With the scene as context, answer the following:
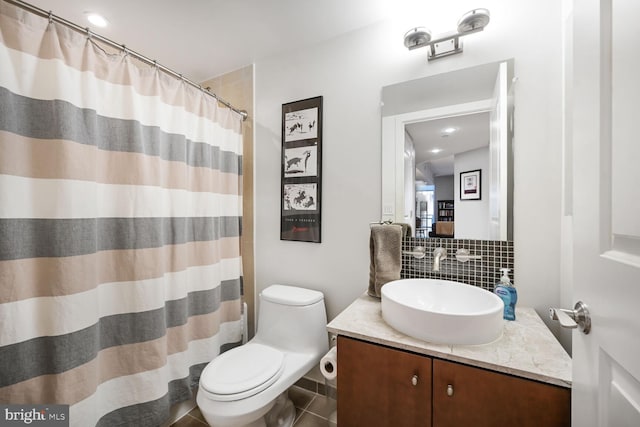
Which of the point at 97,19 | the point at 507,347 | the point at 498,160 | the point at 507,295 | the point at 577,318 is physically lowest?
the point at 507,347

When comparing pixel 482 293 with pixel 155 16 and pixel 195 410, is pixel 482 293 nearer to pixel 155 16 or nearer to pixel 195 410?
pixel 195 410

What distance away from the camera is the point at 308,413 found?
1.57 meters

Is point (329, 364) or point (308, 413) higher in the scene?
point (329, 364)

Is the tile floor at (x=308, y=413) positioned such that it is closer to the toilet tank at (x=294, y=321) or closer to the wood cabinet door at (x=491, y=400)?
the toilet tank at (x=294, y=321)

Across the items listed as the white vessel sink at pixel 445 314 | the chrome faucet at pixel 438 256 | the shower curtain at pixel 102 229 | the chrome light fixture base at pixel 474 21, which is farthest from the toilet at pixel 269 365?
the chrome light fixture base at pixel 474 21

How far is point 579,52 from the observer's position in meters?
0.60

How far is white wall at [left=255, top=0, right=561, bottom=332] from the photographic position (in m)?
1.18

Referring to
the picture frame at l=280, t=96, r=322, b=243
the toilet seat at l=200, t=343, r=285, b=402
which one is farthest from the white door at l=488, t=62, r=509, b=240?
the toilet seat at l=200, t=343, r=285, b=402

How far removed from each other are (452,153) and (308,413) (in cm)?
173

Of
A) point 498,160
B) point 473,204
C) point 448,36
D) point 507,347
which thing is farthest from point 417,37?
point 507,347

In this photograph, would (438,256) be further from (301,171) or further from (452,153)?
(301,171)

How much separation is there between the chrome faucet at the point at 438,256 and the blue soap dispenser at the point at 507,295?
0.85 feet

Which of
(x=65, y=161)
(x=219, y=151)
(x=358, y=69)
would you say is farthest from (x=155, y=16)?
(x=358, y=69)

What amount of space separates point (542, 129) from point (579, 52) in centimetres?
71
